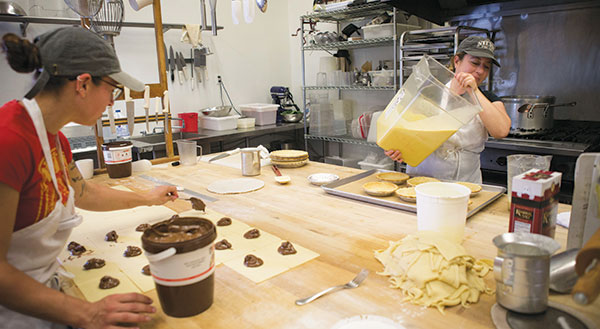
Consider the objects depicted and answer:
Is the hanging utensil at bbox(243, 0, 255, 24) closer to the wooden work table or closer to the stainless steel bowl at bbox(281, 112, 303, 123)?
the wooden work table

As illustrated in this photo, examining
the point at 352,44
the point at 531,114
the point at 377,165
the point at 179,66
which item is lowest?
the point at 377,165

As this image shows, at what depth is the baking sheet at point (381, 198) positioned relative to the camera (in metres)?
1.70

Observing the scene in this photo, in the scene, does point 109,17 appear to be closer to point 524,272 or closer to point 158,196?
point 158,196

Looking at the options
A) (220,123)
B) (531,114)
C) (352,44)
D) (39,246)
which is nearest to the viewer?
(39,246)

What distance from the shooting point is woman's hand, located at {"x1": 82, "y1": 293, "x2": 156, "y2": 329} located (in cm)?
95

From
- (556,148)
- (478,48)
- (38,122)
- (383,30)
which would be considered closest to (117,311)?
(38,122)

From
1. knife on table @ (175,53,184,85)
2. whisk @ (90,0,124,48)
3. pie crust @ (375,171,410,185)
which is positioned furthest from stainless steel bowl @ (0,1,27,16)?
pie crust @ (375,171,410,185)

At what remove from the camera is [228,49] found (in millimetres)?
5164

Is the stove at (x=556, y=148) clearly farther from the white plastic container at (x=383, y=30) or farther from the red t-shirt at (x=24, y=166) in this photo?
the red t-shirt at (x=24, y=166)

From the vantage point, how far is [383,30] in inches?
154

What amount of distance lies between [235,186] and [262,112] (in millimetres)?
2910

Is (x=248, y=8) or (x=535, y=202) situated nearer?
(x=535, y=202)

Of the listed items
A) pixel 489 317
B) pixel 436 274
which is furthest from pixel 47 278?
pixel 489 317

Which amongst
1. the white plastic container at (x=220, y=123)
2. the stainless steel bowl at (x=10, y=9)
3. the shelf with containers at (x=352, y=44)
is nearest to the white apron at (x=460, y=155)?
the shelf with containers at (x=352, y=44)
